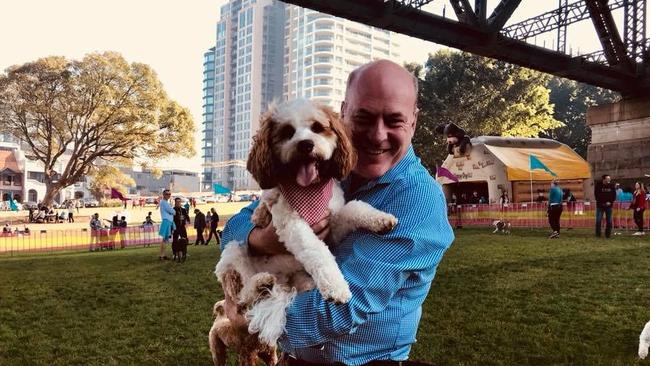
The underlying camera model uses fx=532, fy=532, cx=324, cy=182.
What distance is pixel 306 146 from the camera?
210 centimetres

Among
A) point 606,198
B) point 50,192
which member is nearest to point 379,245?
point 606,198

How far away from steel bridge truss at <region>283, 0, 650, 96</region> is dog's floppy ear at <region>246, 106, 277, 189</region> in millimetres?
10384

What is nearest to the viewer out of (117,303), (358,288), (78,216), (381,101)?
(358,288)

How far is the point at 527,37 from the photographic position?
16.7 meters

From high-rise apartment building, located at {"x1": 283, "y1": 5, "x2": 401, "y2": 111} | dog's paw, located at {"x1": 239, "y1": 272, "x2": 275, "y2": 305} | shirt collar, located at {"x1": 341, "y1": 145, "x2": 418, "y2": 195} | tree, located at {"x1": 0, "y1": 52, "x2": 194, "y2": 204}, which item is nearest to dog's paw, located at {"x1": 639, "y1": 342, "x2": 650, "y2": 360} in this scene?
shirt collar, located at {"x1": 341, "y1": 145, "x2": 418, "y2": 195}

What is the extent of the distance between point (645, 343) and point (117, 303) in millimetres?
8331

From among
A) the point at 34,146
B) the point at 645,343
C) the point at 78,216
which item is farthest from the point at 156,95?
the point at 645,343

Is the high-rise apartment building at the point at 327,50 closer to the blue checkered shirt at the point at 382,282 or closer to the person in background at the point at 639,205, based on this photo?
the person in background at the point at 639,205

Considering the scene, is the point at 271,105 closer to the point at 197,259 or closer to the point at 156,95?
the point at 197,259

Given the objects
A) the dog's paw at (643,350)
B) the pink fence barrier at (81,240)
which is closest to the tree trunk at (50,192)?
the pink fence barrier at (81,240)

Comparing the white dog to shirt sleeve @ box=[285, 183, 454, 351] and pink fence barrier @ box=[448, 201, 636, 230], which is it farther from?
pink fence barrier @ box=[448, 201, 636, 230]

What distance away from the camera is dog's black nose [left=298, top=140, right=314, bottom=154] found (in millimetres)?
2098

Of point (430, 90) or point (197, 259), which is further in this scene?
point (430, 90)

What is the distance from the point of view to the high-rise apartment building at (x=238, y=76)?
515 feet
